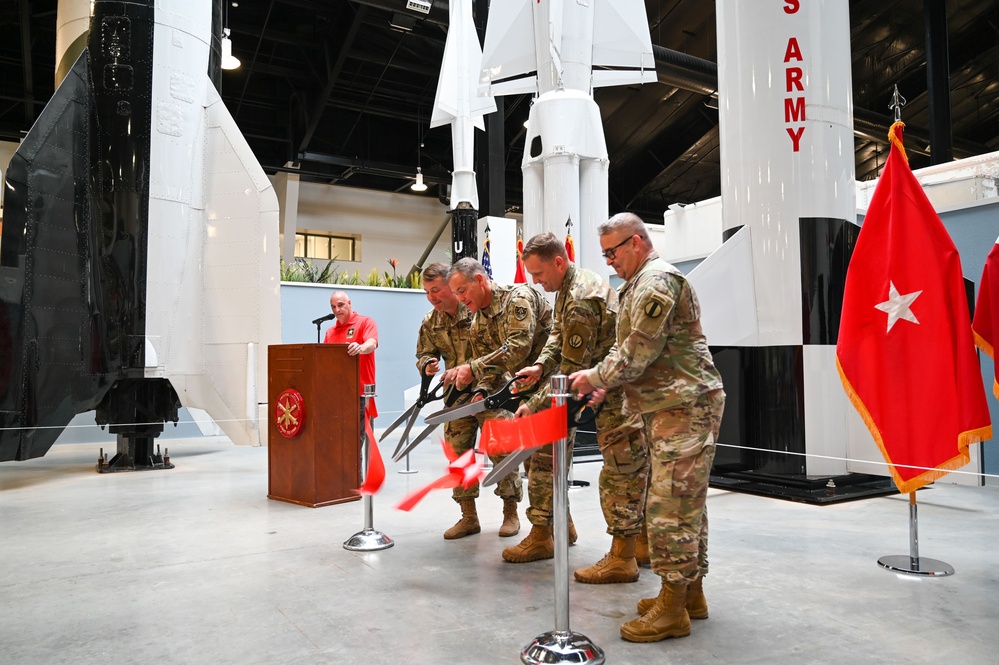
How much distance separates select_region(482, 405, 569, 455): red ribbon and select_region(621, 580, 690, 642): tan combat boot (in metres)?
0.75

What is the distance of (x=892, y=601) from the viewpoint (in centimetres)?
287

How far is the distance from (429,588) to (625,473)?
3.36ft

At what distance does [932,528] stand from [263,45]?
47.8ft

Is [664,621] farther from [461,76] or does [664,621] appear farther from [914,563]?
[461,76]

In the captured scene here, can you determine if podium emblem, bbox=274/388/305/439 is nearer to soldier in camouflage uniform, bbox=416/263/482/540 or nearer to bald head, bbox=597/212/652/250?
soldier in camouflage uniform, bbox=416/263/482/540

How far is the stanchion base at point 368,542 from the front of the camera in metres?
3.75

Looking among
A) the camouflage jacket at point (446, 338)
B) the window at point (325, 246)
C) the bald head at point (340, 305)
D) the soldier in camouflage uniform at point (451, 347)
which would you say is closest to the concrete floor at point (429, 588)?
the soldier in camouflage uniform at point (451, 347)

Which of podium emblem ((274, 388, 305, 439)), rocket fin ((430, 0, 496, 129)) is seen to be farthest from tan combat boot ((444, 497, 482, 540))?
rocket fin ((430, 0, 496, 129))

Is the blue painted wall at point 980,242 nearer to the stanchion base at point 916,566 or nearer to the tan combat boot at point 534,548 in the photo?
the stanchion base at point 916,566

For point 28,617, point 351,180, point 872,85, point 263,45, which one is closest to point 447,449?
point 28,617

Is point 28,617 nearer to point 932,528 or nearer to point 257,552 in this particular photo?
point 257,552

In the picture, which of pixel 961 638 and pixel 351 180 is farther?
pixel 351 180

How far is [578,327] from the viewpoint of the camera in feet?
10.3

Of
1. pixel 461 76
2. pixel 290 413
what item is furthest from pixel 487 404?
pixel 461 76
